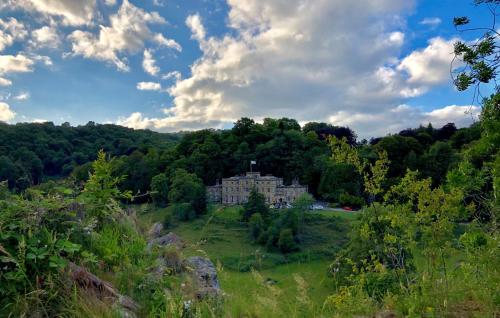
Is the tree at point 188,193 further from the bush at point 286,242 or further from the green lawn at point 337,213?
the green lawn at point 337,213

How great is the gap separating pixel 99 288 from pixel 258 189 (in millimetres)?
57617

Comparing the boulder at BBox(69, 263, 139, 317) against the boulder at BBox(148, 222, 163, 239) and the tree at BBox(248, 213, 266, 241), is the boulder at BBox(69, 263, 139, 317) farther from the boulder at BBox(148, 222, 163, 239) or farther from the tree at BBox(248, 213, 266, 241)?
the tree at BBox(248, 213, 266, 241)

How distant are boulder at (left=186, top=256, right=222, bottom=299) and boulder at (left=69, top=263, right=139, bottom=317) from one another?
2.16ft

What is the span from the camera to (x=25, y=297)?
258cm

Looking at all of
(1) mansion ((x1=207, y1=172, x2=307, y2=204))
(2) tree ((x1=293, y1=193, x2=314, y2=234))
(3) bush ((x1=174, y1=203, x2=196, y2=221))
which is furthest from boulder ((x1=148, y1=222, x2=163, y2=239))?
(1) mansion ((x1=207, y1=172, x2=307, y2=204))

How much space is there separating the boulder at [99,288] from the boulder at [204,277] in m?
0.66

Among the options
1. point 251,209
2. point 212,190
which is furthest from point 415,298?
point 212,190

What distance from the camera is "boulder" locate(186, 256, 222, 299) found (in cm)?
341

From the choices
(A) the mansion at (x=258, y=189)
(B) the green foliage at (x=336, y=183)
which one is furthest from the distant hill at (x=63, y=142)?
(B) the green foliage at (x=336, y=183)

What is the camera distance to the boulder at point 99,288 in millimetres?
2797

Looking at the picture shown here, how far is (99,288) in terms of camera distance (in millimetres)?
2926

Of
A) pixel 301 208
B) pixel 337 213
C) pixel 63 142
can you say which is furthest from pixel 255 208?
pixel 63 142

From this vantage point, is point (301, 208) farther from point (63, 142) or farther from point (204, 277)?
point (63, 142)

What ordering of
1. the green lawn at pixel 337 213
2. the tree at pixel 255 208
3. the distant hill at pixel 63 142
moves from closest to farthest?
the green lawn at pixel 337 213 < the tree at pixel 255 208 < the distant hill at pixel 63 142
